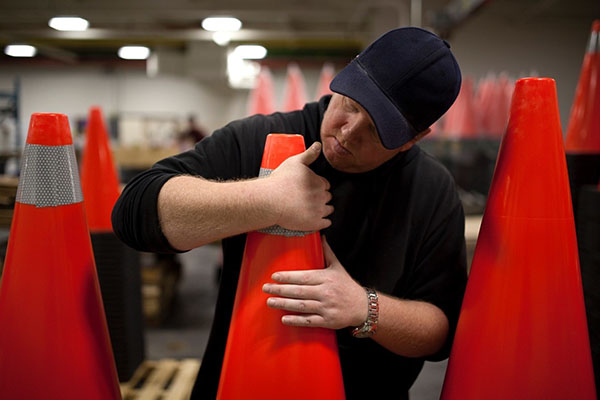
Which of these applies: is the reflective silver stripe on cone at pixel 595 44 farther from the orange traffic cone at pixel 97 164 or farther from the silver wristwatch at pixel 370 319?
the orange traffic cone at pixel 97 164

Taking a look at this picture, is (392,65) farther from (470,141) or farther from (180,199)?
(470,141)

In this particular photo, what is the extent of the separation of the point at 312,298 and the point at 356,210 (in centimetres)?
51

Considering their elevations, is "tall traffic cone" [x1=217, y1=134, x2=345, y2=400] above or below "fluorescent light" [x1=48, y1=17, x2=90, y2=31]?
below

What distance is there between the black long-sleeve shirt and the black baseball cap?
11.0 inches

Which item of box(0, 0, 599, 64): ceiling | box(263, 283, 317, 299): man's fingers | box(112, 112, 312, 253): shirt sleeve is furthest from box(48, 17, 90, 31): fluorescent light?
Answer: box(263, 283, 317, 299): man's fingers

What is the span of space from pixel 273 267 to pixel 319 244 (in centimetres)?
12

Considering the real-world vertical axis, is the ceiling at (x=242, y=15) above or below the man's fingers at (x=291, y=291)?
above

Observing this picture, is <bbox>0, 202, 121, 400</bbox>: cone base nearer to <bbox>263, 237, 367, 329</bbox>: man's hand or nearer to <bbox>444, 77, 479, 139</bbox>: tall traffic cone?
<bbox>263, 237, 367, 329</bbox>: man's hand

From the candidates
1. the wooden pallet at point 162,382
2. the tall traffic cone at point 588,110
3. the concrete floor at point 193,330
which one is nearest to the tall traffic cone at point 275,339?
the wooden pallet at point 162,382

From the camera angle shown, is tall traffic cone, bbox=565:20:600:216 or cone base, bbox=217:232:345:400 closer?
cone base, bbox=217:232:345:400

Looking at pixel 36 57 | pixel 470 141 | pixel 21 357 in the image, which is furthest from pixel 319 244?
pixel 36 57

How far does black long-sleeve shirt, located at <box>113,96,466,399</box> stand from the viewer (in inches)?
53.7

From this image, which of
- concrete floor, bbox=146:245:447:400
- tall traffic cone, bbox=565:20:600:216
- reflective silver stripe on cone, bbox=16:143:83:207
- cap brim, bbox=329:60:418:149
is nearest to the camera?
reflective silver stripe on cone, bbox=16:143:83:207

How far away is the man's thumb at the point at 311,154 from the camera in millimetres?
959
